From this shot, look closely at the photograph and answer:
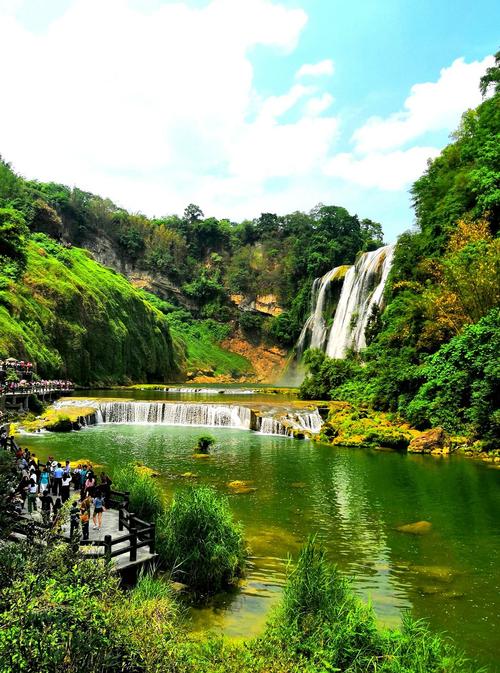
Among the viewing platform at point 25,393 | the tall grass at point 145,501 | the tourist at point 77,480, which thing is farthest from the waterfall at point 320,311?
the tall grass at point 145,501

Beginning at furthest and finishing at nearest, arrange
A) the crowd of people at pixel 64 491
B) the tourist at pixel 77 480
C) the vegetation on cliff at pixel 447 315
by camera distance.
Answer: the vegetation on cliff at pixel 447 315
the tourist at pixel 77 480
the crowd of people at pixel 64 491

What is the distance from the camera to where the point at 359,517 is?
15.3 m

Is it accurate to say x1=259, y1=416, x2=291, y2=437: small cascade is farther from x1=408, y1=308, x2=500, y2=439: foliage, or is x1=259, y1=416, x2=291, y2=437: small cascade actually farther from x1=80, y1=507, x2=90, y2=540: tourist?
x1=80, y1=507, x2=90, y2=540: tourist

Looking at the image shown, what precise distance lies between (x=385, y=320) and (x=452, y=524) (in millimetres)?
28368

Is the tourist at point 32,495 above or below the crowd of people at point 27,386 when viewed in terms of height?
below

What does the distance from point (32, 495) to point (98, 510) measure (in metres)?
2.23

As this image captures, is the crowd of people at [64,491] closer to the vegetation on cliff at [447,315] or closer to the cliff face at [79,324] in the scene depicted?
the vegetation on cliff at [447,315]

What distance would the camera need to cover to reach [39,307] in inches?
1938

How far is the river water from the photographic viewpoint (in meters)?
9.57

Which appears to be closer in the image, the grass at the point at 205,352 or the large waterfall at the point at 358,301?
the large waterfall at the point at 358,301

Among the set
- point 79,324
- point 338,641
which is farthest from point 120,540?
point 79,324

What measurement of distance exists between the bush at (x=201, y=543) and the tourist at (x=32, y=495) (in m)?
3.55

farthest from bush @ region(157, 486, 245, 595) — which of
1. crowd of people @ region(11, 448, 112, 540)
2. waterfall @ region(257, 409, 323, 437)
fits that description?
waterfall @ region(257, 409, 323, 437)

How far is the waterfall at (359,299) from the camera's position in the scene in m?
53.1
